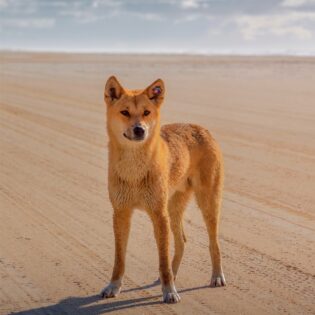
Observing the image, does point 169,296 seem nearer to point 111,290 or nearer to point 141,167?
point 111,290

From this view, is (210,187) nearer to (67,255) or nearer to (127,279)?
(127,279)

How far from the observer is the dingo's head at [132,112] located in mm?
5555

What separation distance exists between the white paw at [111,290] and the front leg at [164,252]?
1.26 ft

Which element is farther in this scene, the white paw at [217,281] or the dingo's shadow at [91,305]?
the white paw at [217,281]

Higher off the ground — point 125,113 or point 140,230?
point 125,113

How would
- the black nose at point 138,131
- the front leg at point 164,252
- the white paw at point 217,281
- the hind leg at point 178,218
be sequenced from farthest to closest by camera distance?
1. the hind leg at point 178,218
2. the white paw at point 217,281
3. the front leg at point 164,252
4. the black nose at point 138,131

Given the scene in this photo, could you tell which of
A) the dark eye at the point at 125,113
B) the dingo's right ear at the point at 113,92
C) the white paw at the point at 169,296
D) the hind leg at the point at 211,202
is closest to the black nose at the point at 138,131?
the dark eye at the point at 125,113

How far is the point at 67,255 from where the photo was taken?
6.91m

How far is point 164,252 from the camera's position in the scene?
578 centimetres

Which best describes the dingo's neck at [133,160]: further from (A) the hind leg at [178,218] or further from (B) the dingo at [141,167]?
(A) the hind leg at [178,218]

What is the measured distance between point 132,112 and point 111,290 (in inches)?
57.6

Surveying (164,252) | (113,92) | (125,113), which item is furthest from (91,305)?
(113,92)

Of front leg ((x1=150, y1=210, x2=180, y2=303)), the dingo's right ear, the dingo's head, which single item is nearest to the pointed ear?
the dingo's head

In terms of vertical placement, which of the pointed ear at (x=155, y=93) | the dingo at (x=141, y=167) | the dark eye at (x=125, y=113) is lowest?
the dingo at (x=141, y=167)
